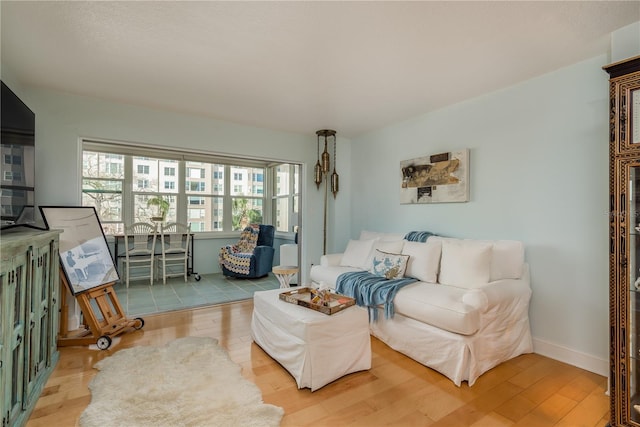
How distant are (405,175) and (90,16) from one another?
3225mm

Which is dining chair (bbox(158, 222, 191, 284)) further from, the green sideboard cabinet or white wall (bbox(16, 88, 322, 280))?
the green sideboard cabinet

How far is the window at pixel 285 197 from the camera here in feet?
19.8

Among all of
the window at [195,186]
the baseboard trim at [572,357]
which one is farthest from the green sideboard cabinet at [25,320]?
the window at [195,186]

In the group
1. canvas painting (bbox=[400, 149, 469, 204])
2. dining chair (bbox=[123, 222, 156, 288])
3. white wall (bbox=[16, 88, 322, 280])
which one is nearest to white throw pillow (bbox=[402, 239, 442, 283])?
canvas painting (bbox=[400, 149, 469, 204])

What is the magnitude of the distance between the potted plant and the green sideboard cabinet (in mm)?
3348

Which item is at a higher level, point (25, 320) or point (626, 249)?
point (626, 249)

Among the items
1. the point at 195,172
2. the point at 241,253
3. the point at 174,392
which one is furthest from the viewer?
the point at 195,172

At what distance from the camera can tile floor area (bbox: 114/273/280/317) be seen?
3.94m

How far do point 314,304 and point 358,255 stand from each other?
1.46 meters

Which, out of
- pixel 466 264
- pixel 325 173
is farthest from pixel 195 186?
pixel 466 264

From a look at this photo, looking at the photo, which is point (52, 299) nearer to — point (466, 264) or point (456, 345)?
point (456, 345)

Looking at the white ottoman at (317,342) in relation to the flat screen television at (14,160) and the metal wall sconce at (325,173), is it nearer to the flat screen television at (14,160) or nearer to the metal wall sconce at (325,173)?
the flat screen television at (14,160)

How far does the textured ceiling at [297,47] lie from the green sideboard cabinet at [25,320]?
52.4 inches

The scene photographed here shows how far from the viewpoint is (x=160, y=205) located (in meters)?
5.68
